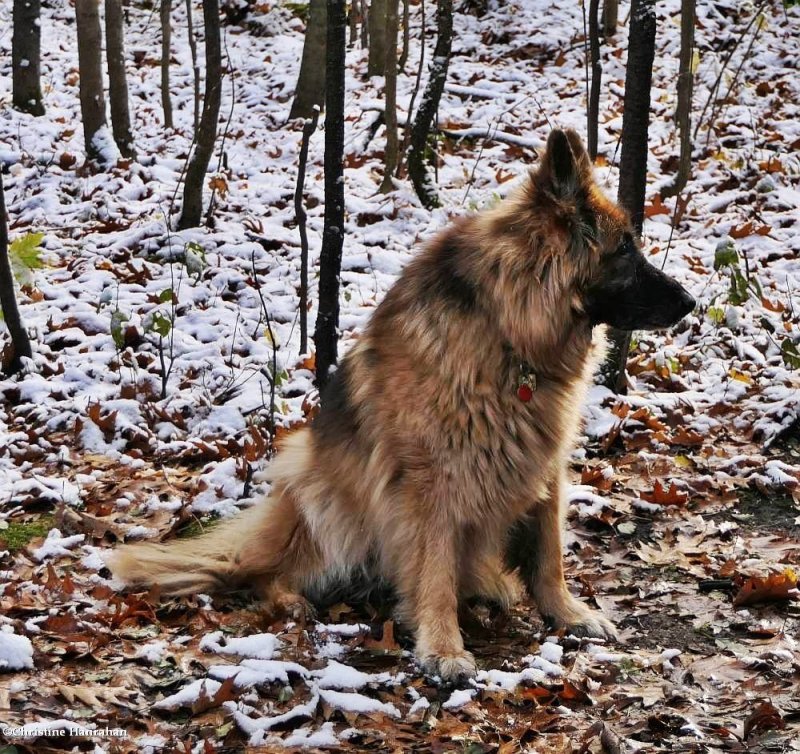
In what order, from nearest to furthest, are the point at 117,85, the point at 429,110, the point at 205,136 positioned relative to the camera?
the point at 205,136
the point at 429,110
the point at 117,85

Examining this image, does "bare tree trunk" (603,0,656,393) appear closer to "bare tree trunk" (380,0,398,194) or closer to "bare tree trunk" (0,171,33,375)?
"bare tree trunk" (0,171,33,375)

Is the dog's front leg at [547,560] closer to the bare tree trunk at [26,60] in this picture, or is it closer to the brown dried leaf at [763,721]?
the brown dried leaf at [763,721]

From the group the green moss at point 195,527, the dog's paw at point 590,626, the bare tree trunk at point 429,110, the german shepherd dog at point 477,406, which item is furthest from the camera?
the bare tree trunk at point 429,110

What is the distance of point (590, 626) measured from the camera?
4.26m

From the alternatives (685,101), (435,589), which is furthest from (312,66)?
(435,589)

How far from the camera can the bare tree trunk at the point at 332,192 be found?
5.73 m

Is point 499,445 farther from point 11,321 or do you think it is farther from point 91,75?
point 91,75

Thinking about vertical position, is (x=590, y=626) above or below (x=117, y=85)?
below

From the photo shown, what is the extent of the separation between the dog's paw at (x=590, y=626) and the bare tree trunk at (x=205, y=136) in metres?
6.71

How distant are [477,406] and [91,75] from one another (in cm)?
981

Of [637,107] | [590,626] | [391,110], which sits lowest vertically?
[590,626]

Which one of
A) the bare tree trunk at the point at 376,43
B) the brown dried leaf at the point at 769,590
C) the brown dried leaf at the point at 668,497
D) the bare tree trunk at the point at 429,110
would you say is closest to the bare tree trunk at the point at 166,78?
the bare tree trunk at the point at 376,43

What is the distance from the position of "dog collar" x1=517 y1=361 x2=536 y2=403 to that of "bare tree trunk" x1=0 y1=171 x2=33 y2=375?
4.37 meters

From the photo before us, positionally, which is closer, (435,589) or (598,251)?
(598,251)
